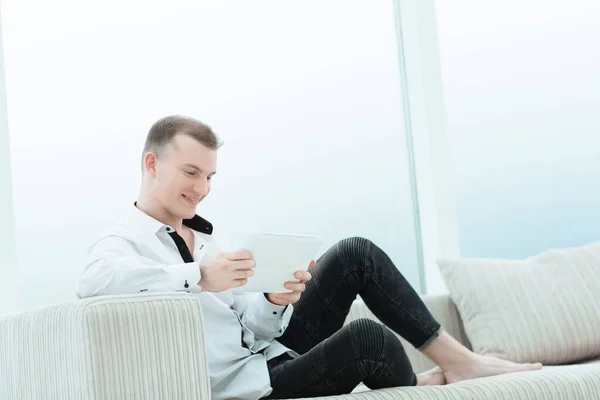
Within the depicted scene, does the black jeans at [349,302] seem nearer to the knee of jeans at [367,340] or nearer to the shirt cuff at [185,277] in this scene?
the knee of jeans at [367,340]

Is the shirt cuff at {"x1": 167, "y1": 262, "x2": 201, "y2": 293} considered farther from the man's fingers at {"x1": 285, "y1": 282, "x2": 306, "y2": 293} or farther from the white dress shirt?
the man's fingers at {"x1": 285, "y1": 282, "x2": 306, "y2": 293}

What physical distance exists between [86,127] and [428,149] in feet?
4.08

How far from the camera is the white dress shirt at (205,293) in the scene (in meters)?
1.64

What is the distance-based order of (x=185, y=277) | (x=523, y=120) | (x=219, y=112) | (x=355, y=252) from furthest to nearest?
(x=523, y=120)
(x=219, y=112)
(x=355, y=252)
(x=185, y=277)

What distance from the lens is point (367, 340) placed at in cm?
175

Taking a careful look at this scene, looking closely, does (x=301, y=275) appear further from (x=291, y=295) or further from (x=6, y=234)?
(x=6, y=234)

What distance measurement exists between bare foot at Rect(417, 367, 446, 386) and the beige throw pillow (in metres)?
0.40

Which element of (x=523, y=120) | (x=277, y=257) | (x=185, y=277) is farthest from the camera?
(x=523, y=120)

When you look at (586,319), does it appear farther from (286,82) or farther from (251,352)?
(286,82)

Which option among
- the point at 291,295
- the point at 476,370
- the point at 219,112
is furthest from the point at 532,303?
the point at 219,112

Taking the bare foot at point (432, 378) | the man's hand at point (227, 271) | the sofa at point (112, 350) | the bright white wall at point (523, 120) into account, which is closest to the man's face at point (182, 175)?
the man's hand at point (227, 271)

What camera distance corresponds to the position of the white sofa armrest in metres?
1.38

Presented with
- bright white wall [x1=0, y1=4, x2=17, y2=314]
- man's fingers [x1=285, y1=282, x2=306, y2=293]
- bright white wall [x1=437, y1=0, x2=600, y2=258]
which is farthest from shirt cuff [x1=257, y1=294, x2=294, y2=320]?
bright white wall [x1=437, y1=0, x2=600, y2=258]

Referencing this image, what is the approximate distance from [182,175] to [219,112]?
3.09 feet
